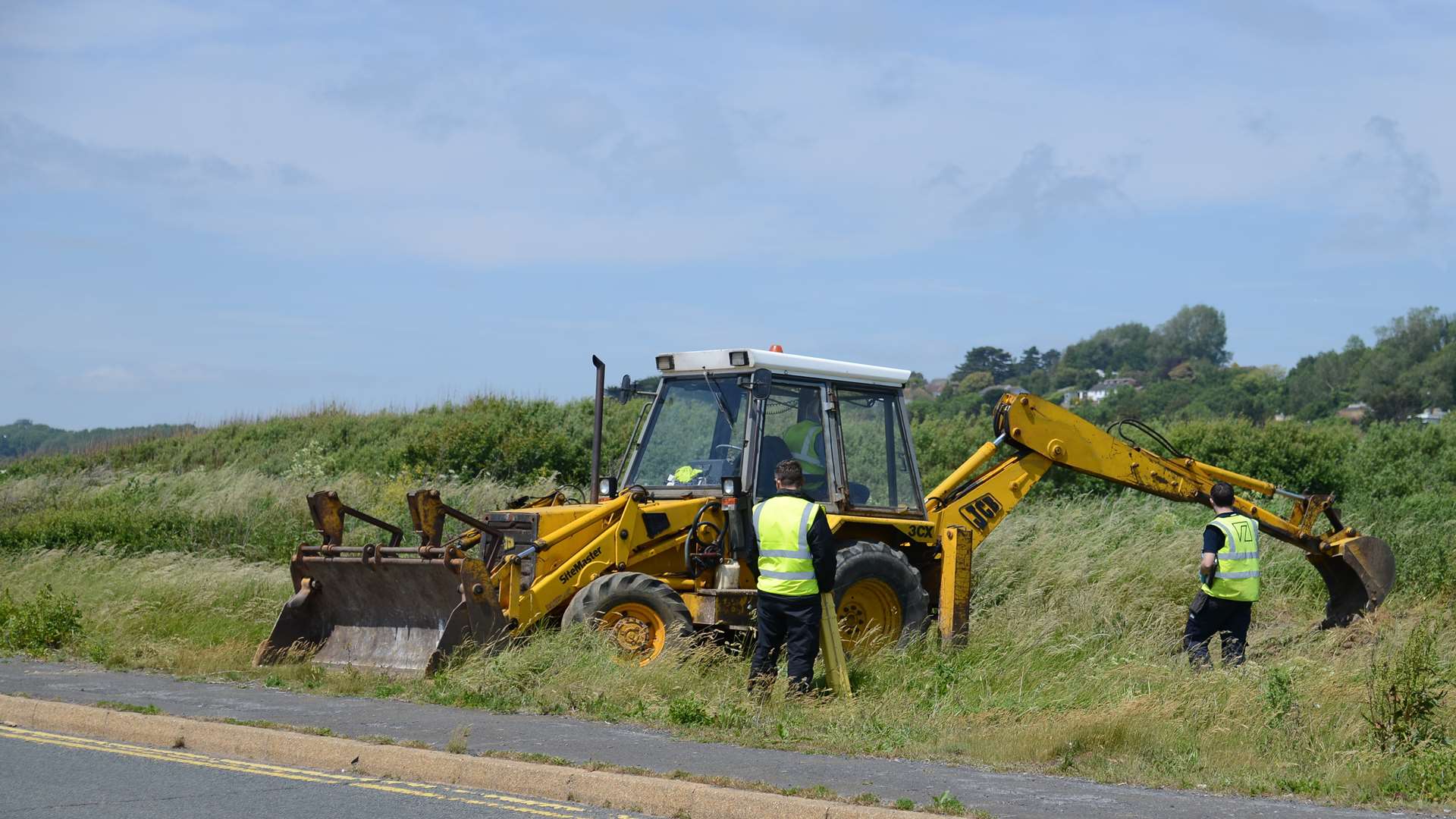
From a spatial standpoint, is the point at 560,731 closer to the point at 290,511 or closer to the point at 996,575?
the point at 996,575

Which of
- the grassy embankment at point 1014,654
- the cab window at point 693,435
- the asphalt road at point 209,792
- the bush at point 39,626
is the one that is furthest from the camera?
the bush at point 39,626

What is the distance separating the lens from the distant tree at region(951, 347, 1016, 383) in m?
70.2

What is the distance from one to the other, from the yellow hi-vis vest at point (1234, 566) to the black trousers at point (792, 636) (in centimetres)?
353

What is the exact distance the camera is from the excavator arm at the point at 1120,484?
13.5 metres

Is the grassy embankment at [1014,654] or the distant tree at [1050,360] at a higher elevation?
the distant tree at [1050,360]

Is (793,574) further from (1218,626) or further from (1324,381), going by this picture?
(1324,381)

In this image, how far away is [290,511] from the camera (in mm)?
22000

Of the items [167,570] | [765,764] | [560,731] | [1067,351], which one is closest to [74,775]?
[560,731]

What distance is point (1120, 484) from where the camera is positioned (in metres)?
14.0

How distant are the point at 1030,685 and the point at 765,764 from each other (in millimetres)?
3619

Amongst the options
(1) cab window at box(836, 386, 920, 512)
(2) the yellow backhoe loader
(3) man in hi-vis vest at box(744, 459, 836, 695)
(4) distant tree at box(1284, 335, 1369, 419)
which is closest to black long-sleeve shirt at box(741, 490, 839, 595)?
(3) man in hi-vis vest at box(744, 459, 836, 695)

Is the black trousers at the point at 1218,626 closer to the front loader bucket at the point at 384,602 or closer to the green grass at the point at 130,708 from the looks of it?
the front loader bucket at the point at 384,602

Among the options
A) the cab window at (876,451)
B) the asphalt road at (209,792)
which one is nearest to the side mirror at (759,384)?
the cab window at (876,451)

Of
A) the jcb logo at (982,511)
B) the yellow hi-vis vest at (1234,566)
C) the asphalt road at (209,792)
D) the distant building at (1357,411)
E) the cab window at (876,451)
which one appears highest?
the distant building at (1357,411)
